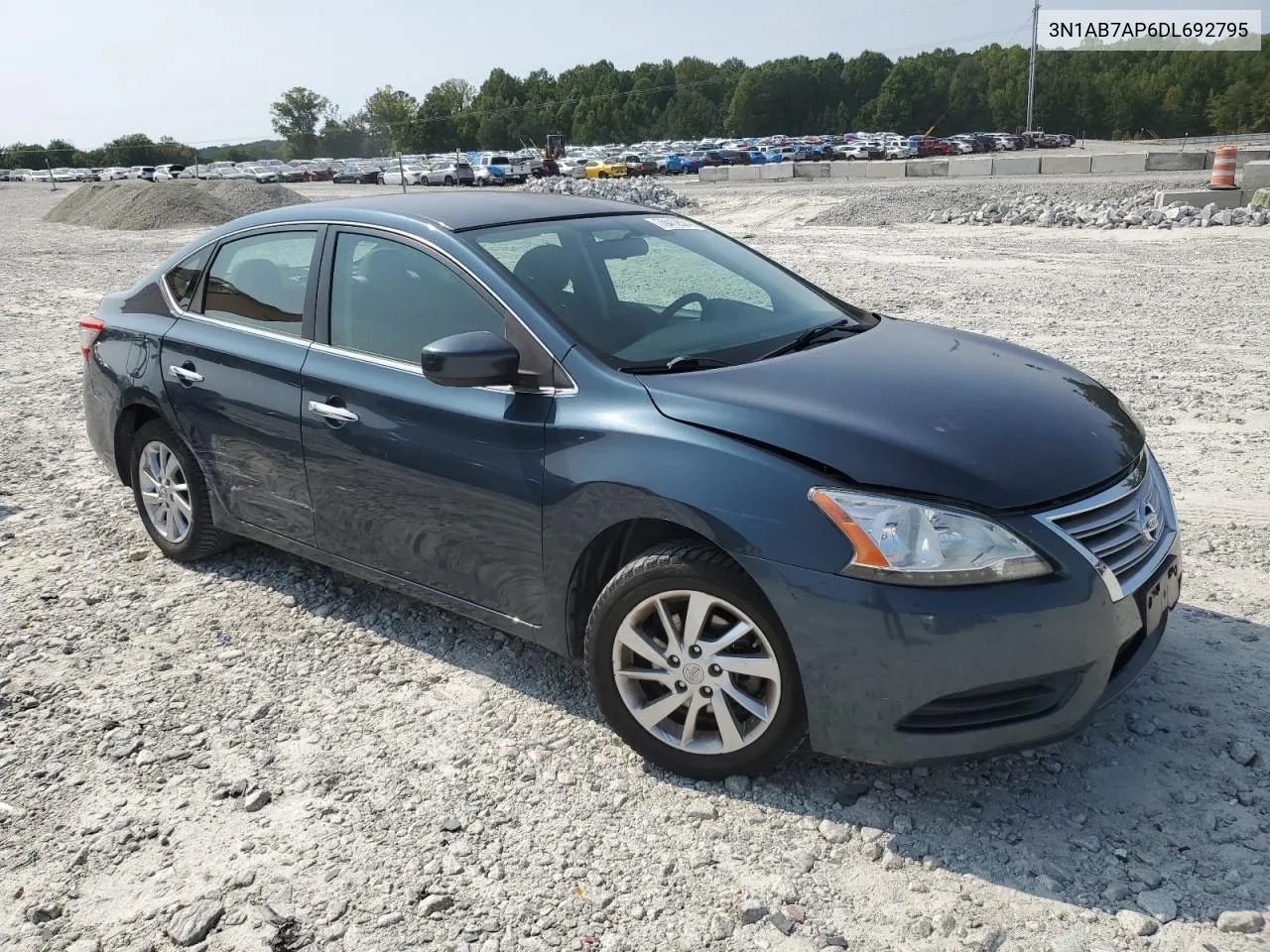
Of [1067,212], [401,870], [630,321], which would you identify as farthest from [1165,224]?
[401,870]

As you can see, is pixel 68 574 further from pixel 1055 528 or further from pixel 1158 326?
pixel 1158 326

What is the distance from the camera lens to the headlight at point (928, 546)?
2.86 m

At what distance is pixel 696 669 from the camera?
10.6 ft

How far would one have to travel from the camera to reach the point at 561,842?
315cm

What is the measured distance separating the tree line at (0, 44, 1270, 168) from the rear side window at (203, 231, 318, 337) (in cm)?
11745

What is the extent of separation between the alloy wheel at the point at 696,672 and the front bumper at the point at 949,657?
176 mm

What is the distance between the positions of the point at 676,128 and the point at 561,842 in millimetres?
146219

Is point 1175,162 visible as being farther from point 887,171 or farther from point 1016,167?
point 887,171

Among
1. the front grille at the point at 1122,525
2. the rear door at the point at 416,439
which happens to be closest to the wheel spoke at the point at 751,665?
the rear door at the point at 416,439

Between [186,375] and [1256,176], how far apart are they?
23144 mm

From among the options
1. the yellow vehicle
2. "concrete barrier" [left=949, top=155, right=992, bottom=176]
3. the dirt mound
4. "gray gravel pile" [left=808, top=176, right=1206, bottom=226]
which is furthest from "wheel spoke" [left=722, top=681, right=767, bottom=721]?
the yellow vehicle

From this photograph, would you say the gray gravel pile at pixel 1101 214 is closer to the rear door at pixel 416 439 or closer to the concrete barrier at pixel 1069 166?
the concrete barrier at pixel 1069 166

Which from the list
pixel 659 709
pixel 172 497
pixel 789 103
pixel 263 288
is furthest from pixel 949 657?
pixel 789 103

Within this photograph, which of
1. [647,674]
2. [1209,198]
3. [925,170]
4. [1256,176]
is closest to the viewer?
[647,674]
